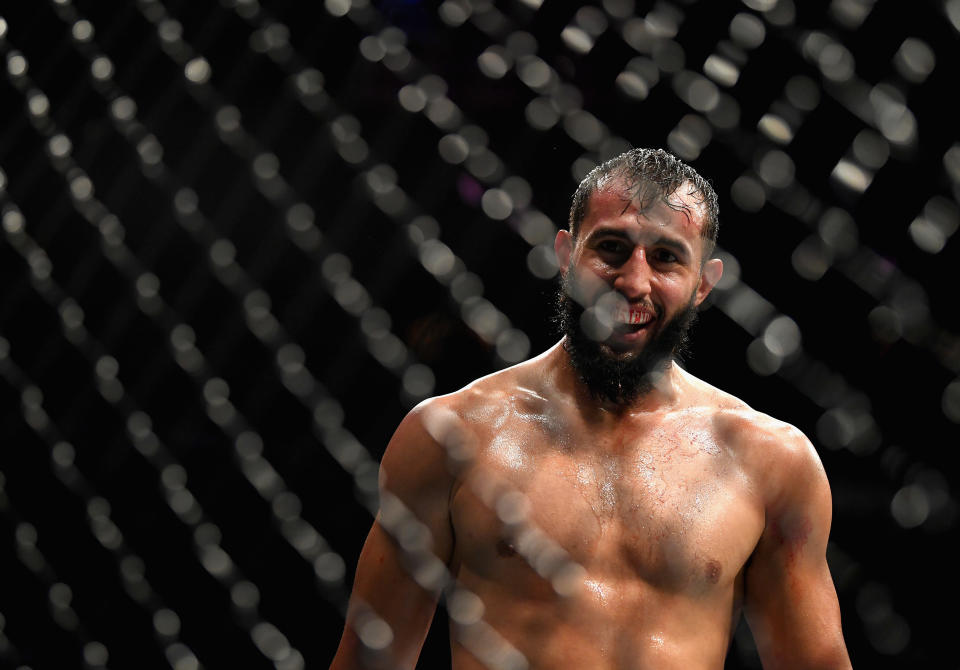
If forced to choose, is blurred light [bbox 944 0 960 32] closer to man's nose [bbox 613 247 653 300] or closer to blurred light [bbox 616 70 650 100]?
man's nose [bbox 613 247 653 300]

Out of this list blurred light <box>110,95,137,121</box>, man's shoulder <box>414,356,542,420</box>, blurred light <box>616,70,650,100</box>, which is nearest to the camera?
man's shoulder <box>414,356,542,420</box>

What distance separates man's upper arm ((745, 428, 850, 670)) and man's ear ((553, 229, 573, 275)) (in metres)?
0.35

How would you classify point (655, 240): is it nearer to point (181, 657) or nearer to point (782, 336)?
point (782, 336)

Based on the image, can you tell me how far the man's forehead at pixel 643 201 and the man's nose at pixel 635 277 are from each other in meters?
0.06

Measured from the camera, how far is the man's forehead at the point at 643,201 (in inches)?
47.9

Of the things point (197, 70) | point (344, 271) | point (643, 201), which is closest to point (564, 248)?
point (643, 201)

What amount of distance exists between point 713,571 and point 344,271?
94 cm

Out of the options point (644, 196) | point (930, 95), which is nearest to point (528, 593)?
point (644, 196)

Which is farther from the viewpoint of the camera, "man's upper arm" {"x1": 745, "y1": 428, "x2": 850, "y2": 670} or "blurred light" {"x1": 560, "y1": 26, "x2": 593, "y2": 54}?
"blurred light" {"x1": 560, "y1": 26, "x2": 593, "y2": 54}

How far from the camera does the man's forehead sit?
122 centimetres

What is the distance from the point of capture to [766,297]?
5.33 feet

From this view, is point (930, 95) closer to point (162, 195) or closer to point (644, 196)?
Result: point (644, 196)

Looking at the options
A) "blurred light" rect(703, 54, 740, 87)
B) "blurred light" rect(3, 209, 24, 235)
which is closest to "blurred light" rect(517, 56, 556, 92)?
"blurred light" rect(703, 54, 740, 87)

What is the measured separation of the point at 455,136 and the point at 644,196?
2.13 feet
